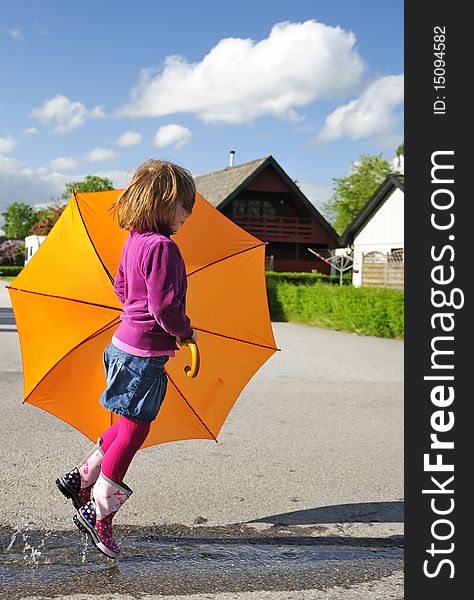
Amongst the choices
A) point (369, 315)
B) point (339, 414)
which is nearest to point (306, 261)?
point (369, 315)

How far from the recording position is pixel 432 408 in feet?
10.7

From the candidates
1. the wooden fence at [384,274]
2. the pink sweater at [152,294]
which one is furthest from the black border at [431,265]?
the wooden fence at [384,274]

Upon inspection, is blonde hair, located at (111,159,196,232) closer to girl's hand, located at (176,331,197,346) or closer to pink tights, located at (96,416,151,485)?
girl's hand, located at (176,331,197,346)

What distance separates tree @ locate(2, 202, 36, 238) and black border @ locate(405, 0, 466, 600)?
132326 millimetres

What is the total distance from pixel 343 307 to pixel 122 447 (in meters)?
16.7

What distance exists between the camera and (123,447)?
12.7 feet

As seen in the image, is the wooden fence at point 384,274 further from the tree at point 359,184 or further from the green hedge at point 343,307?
the tree at point 359,184

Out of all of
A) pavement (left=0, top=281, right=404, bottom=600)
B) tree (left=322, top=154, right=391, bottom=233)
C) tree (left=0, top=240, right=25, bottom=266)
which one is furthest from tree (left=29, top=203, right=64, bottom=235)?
A: pavement (left=0, top=281, right=404, bottom=600)

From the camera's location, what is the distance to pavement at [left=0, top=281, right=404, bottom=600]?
4602mm

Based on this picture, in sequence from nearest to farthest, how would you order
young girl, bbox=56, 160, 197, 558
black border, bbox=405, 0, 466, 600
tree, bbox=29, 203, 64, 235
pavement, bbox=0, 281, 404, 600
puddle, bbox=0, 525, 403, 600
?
1. black border, bbox=405, 0, 466, 600
2. puddle, bbox=0, 525, 403, 600
3. young girl, bbox=56, 160, 197, 558
4. pavement, bbox=0, 281, 404, 600
5. tree, bbox=29, 203, 64, 235

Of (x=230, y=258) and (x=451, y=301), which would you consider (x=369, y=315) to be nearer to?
(x=230, y=258)

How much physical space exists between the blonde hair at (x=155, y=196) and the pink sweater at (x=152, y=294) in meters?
0.06

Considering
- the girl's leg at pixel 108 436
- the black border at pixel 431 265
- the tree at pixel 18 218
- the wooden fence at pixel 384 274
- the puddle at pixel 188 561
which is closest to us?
the black border at pixel 431 265

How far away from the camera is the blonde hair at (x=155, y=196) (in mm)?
3797
